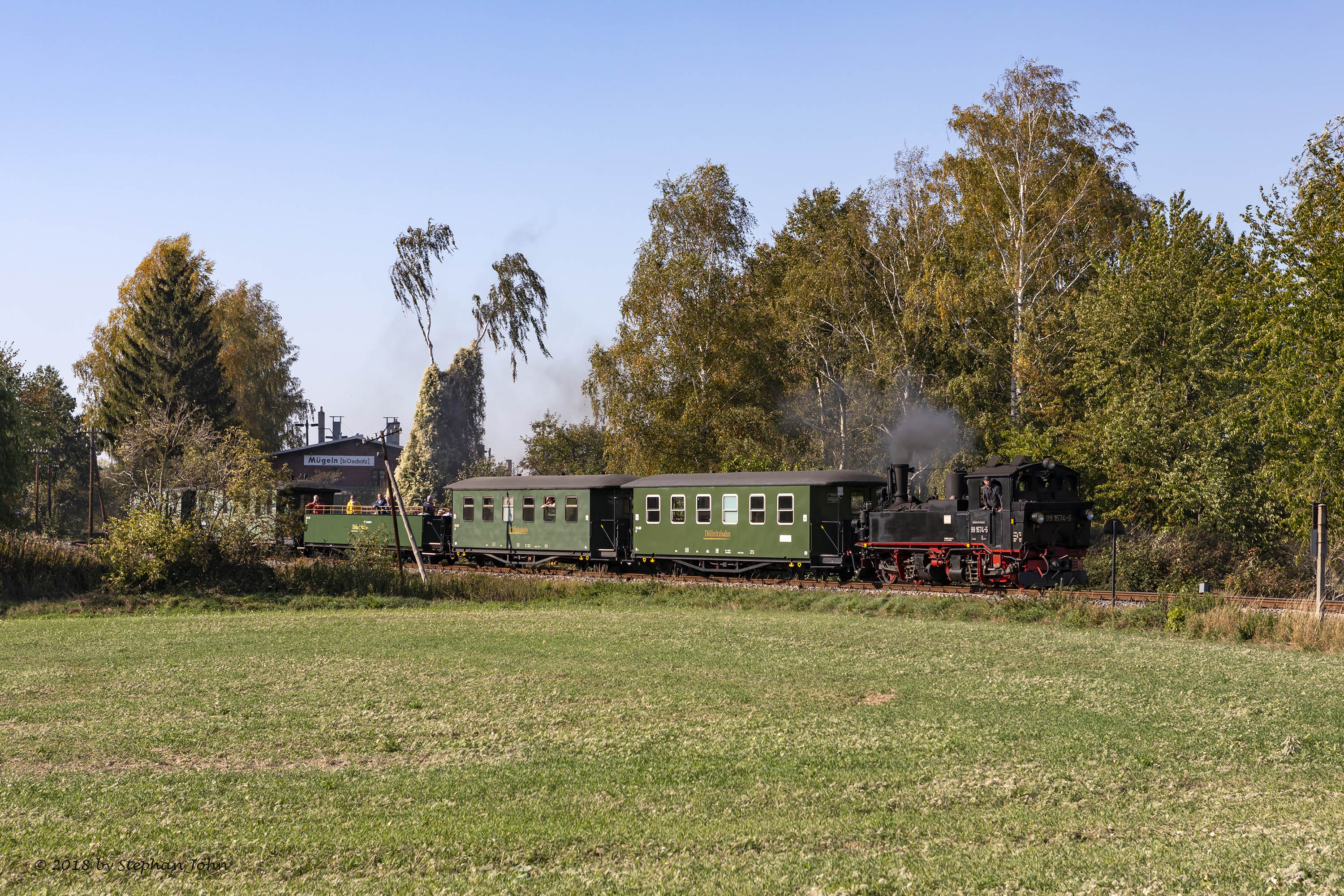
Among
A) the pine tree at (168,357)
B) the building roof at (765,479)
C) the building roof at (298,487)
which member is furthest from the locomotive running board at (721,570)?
the pine tree at (168,357)

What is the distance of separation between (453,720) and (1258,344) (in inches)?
838

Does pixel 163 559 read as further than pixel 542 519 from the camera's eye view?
No

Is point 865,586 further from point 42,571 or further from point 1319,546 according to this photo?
point 42,571

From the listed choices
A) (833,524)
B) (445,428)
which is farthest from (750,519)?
(445,428)

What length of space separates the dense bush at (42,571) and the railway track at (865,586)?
967 centimetres

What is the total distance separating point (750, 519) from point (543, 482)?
8.05 meters

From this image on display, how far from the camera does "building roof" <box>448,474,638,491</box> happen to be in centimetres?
3381

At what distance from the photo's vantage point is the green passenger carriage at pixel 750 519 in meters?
29.1

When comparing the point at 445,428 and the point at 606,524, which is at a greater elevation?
the point at 445,428

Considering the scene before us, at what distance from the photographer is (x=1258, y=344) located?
25.1 meters

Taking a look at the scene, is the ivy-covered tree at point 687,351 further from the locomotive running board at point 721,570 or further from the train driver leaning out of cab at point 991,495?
the train driver leaning out of cab at point 991,495

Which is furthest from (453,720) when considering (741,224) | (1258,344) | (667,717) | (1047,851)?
(741,224)

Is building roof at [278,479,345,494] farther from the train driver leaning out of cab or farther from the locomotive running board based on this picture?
the train driver leaning out of cab

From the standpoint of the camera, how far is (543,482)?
116ft
